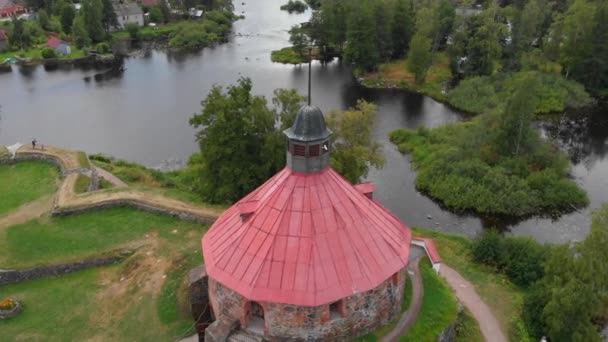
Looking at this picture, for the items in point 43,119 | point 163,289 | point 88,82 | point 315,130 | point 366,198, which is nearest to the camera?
point 315,130

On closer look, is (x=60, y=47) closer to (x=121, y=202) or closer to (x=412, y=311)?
(x=121, y=202)

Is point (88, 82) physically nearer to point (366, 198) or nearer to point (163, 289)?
point (163, 289)

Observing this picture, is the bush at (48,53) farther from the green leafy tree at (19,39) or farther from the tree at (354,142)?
the tree at (354,142)

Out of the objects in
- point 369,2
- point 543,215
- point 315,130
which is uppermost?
point 369,2

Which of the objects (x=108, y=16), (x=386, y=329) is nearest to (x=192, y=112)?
(x=386, y=329)

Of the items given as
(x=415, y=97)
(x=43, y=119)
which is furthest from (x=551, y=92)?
(x=43, y=119)

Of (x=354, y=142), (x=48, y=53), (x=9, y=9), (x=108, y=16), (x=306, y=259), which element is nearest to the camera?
(x=306, y=259)

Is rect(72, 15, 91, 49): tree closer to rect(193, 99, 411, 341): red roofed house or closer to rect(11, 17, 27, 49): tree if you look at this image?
rect(11, 17, 27, 49): tree
